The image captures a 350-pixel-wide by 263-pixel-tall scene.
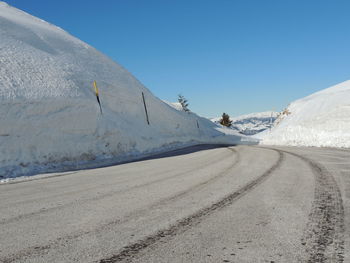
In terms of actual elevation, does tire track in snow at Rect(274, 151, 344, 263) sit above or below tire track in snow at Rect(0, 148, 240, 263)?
above

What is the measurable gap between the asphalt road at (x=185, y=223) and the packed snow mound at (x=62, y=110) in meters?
8.27

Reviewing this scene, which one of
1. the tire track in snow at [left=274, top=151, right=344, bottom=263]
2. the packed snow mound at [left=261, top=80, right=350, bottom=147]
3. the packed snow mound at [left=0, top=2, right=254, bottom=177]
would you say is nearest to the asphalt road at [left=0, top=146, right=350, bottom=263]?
the tire track in snow at [left=274, top=151, right=344, bottom=263]

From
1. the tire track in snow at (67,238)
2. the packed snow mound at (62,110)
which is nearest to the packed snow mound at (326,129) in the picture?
the packed snow mound at (62,110)

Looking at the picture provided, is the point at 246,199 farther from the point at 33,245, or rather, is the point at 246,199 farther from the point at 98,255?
the point at 33,245

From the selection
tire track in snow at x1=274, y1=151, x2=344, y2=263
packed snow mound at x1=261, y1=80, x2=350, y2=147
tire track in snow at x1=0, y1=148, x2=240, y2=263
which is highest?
packed snow mound at x1=261, y1=80, x2=350, y2=147

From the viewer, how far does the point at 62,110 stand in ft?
62.2

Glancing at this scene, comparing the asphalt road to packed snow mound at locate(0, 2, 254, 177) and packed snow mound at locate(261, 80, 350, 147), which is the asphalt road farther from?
packed snow mound at locate(261, 80, 350, 147)

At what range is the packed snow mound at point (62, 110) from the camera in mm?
14188

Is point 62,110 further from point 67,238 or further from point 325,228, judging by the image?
point 325,228

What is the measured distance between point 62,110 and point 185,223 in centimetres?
1784

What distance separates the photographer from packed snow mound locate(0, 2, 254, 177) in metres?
14.2

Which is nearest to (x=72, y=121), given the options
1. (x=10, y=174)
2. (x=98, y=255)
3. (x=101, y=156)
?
(x=101, y=156)

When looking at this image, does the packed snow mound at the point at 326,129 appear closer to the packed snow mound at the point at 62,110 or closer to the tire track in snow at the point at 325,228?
the packed snow mound at the point at 62,110

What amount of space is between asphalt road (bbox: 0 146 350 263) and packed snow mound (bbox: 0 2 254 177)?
8.27 metres
